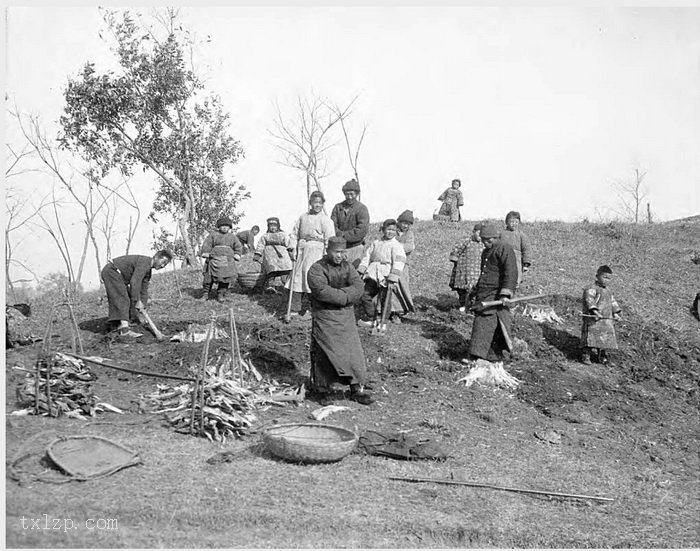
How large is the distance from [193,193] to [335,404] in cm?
1491

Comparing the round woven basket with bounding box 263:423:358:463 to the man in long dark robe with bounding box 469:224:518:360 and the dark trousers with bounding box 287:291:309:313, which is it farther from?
the dark trousers with bounding box 287:291:309:313

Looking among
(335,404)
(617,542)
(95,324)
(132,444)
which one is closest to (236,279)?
(95,324)

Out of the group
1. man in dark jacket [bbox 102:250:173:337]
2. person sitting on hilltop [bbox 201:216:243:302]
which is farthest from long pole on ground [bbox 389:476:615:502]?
person sitting on hilltop [bbox 201:216:243:302]

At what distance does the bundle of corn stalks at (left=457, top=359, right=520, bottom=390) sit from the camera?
836 cm

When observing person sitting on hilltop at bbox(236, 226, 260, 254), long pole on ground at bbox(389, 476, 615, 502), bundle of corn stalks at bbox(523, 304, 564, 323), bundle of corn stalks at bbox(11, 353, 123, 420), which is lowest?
long pole on ground at bbox(389, 476, 615, 502)

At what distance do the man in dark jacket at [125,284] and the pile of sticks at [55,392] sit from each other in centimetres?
209

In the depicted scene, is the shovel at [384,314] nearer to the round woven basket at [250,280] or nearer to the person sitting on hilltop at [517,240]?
the person sitting on hilltop at [517,240]

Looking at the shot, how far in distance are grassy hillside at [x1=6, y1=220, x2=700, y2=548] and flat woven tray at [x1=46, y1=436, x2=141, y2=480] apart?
0.33ft

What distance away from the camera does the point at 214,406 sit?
6441 millimetres

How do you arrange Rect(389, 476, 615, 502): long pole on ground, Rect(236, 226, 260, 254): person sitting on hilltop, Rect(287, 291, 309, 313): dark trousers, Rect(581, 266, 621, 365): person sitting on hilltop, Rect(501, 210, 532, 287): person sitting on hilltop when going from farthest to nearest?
1. Rect(236, 226, 260, 254): person sitting on hilltop
2. Rect(501, 210, 532, 287): person sitting on hilltop
3. Rect(287, 291, 309, 313): dark trousers
4. Rect(581, 266, 621, 365): person sitting on hilltop
5. Rect(389, 476, 615, 502): long pole on ground

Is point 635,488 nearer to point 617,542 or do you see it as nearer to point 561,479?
point 561,479

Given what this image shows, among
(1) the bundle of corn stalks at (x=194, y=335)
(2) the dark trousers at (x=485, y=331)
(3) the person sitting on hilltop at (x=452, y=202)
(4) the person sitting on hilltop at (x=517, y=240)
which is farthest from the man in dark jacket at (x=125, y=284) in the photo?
(3) the person sitting on hilltop at (x=452, y=202)

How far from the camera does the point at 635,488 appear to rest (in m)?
6.20

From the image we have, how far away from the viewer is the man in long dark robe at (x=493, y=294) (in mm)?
8539
